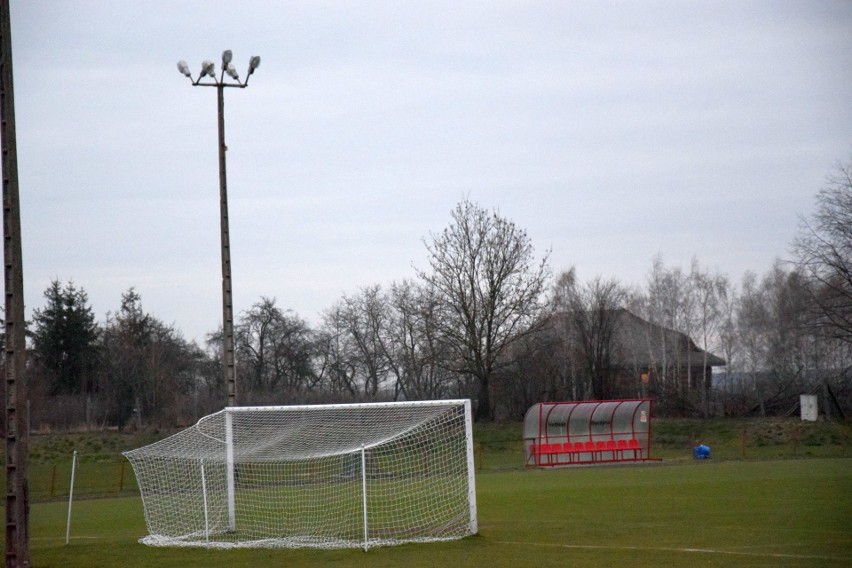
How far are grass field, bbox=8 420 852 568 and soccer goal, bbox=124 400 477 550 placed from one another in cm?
78

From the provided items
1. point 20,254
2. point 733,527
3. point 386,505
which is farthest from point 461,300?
point 20,254

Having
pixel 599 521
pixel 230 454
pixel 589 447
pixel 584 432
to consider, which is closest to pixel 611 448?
pixel 589 447

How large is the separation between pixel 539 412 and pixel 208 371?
33497mm

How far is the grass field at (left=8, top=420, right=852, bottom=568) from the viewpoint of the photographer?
1188 cm

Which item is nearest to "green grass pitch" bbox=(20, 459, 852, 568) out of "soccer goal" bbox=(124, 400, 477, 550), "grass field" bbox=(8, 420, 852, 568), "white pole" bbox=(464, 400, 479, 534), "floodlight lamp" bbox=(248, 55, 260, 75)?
"grass field" bbox=(8, 420, 852, 568)

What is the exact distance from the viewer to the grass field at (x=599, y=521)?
468 inches

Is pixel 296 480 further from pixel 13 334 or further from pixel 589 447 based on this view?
pixel 589 447

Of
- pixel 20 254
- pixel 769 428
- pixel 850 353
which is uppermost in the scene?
pixel 20 254

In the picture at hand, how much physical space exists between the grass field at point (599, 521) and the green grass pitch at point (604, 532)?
0.03m

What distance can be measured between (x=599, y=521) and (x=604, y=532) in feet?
5.60

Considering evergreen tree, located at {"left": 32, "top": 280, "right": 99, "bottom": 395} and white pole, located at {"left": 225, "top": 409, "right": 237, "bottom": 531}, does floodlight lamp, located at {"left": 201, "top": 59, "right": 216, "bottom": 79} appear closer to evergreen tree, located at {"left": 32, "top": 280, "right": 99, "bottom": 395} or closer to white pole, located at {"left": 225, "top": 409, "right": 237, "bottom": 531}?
white pole, located at {"left": 225, "top": 409, "right": 237, "bottom": 531}

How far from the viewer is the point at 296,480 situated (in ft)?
61.5

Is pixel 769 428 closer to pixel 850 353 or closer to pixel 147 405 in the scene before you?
pixel 850 353

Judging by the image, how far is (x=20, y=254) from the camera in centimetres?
1146
